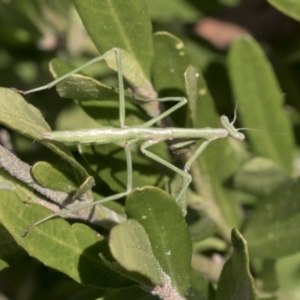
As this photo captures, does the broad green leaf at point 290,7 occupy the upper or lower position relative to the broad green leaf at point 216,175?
upper

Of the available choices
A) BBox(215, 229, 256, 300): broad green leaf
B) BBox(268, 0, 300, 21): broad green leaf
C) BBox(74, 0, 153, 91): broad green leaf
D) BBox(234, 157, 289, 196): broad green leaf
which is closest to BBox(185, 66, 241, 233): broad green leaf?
BBox(234, 157, 289, 196): broad green leaf

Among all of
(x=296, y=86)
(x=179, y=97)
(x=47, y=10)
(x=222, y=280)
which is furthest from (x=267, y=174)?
(x=47, y=10)

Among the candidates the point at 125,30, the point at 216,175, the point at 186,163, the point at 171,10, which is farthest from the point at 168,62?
the point at 171,10

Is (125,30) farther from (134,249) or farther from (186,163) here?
(134,249)

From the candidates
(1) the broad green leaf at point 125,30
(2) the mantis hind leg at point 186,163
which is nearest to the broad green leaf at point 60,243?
(2) the mantis hind leg at point 186,163

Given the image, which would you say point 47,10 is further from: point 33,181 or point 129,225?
point 129,225

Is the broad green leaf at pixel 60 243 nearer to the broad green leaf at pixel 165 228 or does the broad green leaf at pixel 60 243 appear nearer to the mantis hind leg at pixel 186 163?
the broad green leaf at pixel 165 228

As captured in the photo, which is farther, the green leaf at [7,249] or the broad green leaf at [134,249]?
the green leaf at [7,249]
